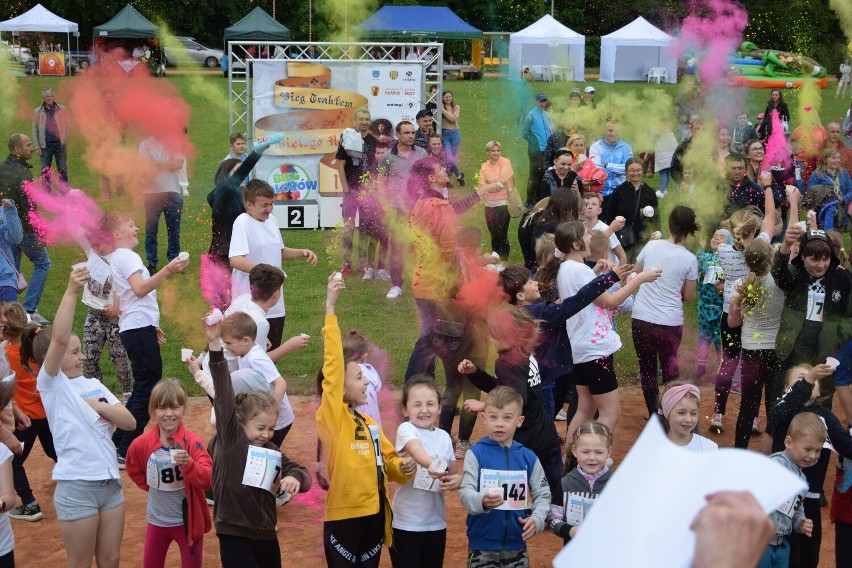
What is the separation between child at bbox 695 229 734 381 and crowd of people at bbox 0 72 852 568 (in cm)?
3

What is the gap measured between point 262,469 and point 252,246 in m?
2.87

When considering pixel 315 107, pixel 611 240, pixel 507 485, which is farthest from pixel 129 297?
pixel 315 107

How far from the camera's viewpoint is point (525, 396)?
6.04m

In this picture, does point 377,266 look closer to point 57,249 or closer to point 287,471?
point 57,249

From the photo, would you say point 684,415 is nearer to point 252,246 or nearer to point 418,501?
point 418,501

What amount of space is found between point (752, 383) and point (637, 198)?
3232mm

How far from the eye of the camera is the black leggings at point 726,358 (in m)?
8.15

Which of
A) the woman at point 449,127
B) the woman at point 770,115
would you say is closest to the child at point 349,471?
the woman at point 770,115

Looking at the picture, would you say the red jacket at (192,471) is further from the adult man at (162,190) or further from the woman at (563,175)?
the adult man at (162,190)

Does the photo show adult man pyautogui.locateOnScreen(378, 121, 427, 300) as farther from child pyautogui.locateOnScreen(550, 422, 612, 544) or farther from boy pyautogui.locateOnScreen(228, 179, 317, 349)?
child pyautogui.locateOnScreen(550, 422, 612, 544)

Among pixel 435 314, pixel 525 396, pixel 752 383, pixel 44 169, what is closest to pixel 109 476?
pixel 525 396

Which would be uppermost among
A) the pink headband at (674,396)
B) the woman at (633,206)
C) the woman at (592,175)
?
the woman at (592,175)

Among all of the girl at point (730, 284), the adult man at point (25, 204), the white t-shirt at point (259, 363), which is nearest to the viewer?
the white t-shirt at point (259, 363)

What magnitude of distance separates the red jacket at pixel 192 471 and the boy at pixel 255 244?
2036mm
